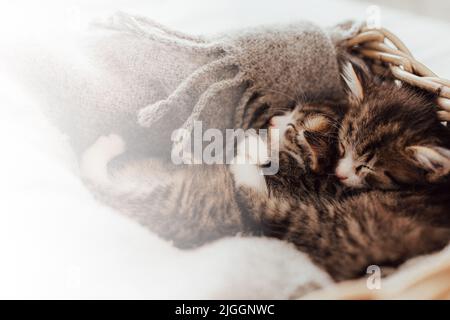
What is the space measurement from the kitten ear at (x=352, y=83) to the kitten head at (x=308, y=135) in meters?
0.05

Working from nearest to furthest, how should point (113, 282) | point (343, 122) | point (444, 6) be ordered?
point (113, 282) < point (343, 122) < point (444, 6)

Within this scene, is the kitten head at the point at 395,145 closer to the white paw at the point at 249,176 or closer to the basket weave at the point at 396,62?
the basket weave at the point at 396,62

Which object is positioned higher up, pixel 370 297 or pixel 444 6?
pixel 444 6

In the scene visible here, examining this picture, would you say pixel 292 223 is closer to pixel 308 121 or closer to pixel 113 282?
pixel 308 121

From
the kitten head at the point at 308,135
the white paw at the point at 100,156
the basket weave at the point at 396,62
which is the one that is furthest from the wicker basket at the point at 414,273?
the white paw at the point at 100,156

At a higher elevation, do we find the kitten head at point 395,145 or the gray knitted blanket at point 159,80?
the gray knitted blanket at point 159,80

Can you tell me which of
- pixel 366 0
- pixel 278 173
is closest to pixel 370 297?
pixel 278 173

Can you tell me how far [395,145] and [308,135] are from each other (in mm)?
158

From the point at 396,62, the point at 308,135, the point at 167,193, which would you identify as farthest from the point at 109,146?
the point at 396,62

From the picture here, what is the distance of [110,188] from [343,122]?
18.0 inches

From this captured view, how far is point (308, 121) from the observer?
0.83 metres

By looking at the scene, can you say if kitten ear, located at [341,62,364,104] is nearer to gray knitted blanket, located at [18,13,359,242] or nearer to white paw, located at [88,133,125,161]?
gray knitted blanket, located at [18,13,359,242]

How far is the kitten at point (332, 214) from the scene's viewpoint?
729 mm

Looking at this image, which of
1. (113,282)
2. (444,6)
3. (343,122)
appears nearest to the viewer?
(113,282)
